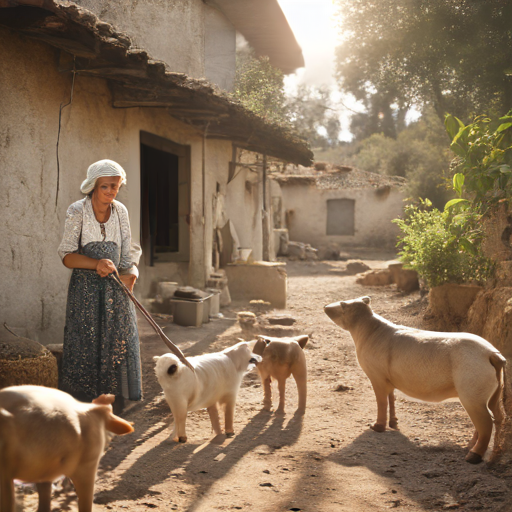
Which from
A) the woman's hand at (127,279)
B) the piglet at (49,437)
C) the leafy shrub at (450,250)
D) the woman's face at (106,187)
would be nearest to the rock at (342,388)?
the woman's hand at (127,279)

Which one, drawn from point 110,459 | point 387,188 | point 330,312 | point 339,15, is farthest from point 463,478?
point 387,188

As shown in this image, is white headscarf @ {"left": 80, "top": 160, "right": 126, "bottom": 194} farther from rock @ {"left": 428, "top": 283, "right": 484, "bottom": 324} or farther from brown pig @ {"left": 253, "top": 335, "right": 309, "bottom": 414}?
rock @ {"left": 428, "top": 283, "right": 484, "bottom": 324}

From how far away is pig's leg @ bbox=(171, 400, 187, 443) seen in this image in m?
3.27

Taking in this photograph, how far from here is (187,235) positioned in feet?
29.4

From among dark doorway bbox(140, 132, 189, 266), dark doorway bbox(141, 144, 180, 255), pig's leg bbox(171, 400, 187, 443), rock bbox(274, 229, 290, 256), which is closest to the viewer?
pig's leg bbox(171, 400, 187, 443)

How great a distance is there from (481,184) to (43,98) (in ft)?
15.5

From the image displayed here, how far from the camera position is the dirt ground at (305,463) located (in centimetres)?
272

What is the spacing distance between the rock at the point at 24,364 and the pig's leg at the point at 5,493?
7.04ft

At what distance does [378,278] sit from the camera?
42.5ft

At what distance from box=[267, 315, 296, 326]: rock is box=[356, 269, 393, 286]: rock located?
20.2 feet

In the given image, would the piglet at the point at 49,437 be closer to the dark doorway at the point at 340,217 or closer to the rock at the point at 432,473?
the rock at the point at 432,473

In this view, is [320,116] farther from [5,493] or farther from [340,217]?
[5,493]

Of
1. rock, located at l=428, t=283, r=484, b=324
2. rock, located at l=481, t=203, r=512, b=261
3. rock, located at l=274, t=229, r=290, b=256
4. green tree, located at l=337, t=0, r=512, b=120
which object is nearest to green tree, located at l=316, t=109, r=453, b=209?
green tree, located at l=337, t=0, r=512, b=120

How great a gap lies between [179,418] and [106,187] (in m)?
1.58
